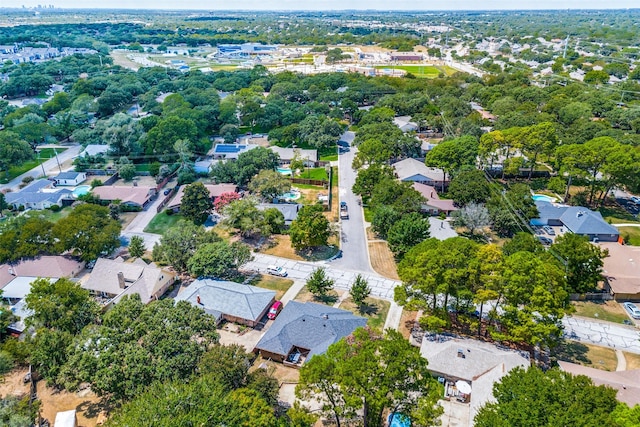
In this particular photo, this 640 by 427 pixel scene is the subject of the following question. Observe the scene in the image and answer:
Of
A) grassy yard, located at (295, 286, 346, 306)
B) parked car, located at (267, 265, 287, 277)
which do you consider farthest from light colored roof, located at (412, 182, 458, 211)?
parked car, located at (267, 265, 287, 277)

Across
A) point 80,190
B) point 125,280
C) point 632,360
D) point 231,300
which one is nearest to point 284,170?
point 80,190

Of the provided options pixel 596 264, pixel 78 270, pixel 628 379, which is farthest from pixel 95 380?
pixel 596 264

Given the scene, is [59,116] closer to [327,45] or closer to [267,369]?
[267,369]

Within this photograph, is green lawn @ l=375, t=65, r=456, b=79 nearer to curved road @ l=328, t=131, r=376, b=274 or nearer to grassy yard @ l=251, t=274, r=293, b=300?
curved road @ l=328, t=131, r=376, b=274

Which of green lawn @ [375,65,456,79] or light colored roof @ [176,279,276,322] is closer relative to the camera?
light colored roof @ [176,279,276,322]

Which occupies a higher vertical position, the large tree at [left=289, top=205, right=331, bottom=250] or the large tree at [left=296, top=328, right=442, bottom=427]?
the large tree at [left=296, top=328, right=442, bottom=427]
